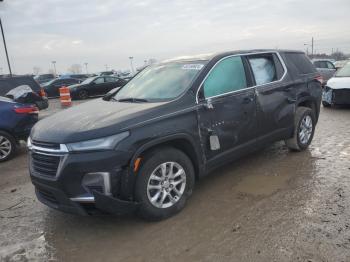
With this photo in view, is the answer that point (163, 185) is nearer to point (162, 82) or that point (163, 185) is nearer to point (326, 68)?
point (162, 82)

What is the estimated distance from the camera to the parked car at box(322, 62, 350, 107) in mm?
10641

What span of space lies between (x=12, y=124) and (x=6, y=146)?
1.54 ft

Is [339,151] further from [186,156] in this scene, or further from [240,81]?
[186,156]

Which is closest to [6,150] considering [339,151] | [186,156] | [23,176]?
[23,176]

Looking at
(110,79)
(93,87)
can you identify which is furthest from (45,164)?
(110,79)

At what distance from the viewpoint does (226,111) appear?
15.1ft

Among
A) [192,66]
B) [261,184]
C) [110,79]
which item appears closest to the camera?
[192,66]

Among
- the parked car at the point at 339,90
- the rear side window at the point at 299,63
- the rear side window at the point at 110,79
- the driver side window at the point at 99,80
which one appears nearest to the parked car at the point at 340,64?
the parked car at the point at 339,90

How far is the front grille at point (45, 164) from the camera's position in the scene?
12.0ft

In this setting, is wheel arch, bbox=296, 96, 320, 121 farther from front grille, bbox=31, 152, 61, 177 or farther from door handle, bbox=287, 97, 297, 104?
front grille, bbox=31, 152, 61, 177

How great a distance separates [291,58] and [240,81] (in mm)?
1630

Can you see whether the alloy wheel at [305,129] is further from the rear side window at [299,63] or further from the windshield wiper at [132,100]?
the windshield wiper at [132,100]

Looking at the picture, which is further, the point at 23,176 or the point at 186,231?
the point at 23,176

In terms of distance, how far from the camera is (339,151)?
241 inches
